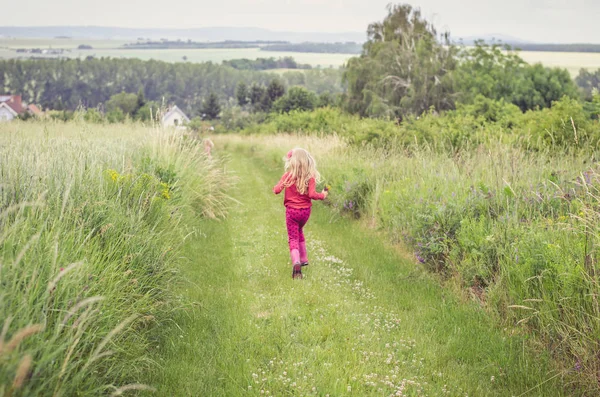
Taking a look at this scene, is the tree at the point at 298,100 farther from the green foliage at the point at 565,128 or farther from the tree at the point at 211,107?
the green foliage at the point at 565,128

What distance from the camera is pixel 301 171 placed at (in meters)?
7.71

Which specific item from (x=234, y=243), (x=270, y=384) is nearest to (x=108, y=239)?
(x=270, y=384)

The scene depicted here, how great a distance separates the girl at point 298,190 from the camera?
303 inches

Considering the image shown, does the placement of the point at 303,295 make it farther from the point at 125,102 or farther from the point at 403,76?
the point at 125,102

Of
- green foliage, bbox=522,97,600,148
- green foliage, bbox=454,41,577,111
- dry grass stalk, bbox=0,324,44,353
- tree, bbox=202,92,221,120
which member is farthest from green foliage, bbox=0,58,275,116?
dry grass stalk, bbox=0,324,44,353

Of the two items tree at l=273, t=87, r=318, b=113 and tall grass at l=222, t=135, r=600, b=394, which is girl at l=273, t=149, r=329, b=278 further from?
tree at l=273, t=87, r=318, b=113

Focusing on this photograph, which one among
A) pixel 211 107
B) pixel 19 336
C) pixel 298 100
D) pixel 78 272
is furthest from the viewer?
pixel 211 107

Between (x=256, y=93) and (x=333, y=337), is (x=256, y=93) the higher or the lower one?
the higher one

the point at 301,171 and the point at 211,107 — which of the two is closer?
the point at 301,171

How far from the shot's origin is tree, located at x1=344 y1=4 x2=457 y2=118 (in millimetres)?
34812

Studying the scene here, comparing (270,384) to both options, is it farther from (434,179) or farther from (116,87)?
(116,87)

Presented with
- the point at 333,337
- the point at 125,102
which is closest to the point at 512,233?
the point at 333,337

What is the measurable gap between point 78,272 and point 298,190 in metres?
4.44

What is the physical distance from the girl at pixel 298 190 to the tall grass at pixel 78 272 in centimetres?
172
